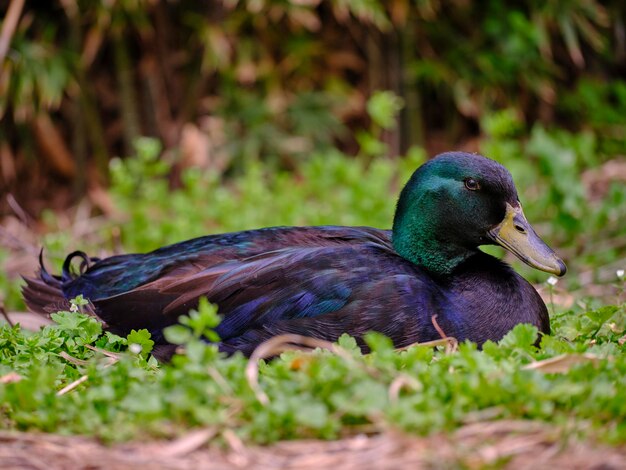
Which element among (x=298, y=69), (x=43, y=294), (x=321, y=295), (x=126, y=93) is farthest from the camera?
(x=298, y=69)

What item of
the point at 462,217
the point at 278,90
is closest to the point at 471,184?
the point at 462,217

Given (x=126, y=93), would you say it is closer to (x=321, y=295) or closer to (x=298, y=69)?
(x=298, y=69)

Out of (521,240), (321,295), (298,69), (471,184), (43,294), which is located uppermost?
(298,69)

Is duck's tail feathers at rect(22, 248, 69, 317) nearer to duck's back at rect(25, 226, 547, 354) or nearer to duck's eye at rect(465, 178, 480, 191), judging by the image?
duck's back at rect(25, 226, 547, 354)

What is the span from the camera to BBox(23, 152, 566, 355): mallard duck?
3.61m

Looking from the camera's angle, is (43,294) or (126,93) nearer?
(43,294)

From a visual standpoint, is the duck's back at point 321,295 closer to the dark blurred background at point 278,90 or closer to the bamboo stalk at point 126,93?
the dark blurred background at point 278,90

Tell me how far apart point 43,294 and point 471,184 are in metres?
1.94

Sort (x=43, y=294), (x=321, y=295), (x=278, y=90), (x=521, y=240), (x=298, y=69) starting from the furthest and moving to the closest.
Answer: (x=298, y=69) → (x=278, y=90) → (x=43, y=294) → (x=521, y=240) → (x=321, y=295)

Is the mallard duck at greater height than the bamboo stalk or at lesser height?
lesser

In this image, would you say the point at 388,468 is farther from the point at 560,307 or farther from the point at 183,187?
the point at 183,187

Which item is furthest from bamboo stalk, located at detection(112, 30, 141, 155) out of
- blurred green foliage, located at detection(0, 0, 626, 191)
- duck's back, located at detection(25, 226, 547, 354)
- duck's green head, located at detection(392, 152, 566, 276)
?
duck's green head, located at detection(392, 152, 566, 276)

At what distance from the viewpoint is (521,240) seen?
3.82m

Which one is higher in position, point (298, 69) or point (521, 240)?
point (298, 69)
